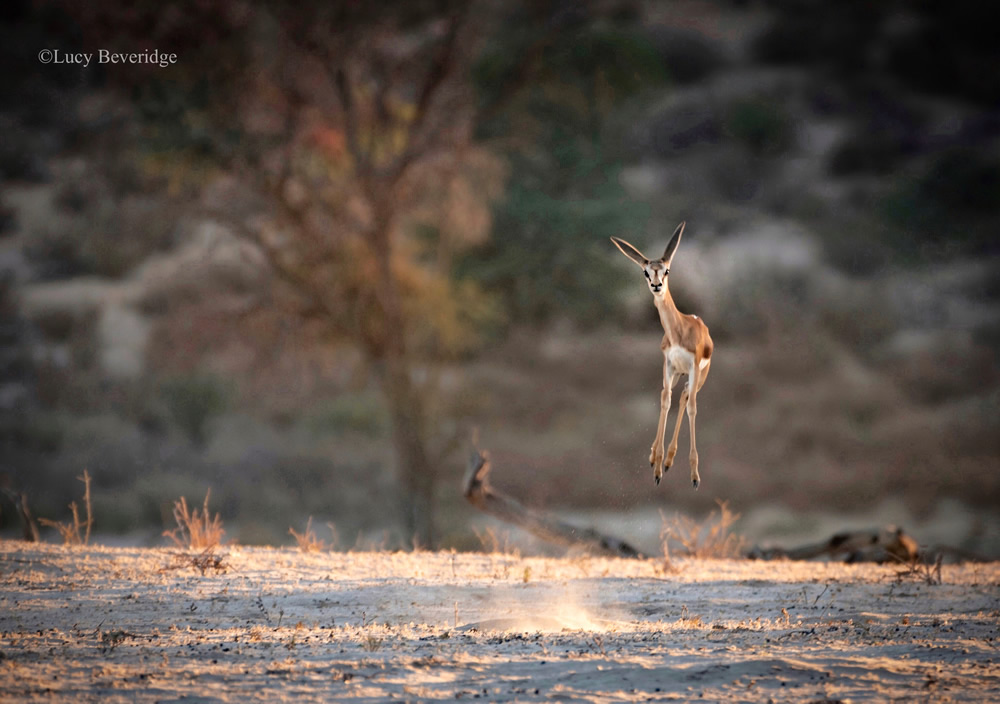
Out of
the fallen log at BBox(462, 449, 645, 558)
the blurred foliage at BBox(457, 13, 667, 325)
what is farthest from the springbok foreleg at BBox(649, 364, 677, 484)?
the blurred foliage at BBox(457, 13, 667, 325)

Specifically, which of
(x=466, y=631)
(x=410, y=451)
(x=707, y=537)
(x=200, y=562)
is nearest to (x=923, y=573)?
(x=707, y=537)

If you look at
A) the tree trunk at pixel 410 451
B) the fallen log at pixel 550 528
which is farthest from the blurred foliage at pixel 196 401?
the fallen log at pixel 550 528

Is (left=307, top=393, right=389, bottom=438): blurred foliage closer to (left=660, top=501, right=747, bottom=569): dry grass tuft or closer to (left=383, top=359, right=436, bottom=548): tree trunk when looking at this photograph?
(left=383, top=359, right=436, bottom=548): tree trunk

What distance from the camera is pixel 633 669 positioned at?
193 inches

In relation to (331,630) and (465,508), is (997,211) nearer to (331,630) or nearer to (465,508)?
(465,508)

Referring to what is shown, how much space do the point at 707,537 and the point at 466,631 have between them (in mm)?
6178

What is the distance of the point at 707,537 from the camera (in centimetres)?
1143

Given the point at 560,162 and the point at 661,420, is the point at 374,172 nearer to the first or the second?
the point at 560,162

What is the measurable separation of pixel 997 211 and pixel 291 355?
57.3 feet

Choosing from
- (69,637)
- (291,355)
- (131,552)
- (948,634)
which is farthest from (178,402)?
(948,634)

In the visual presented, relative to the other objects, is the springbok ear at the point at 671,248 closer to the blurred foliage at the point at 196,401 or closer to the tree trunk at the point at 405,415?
the tree trunk at the point at 405,415

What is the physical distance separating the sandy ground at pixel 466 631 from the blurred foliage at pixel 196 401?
15.4m

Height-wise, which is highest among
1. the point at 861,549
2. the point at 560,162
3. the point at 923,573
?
the point at 560,162

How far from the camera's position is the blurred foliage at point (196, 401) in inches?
924
